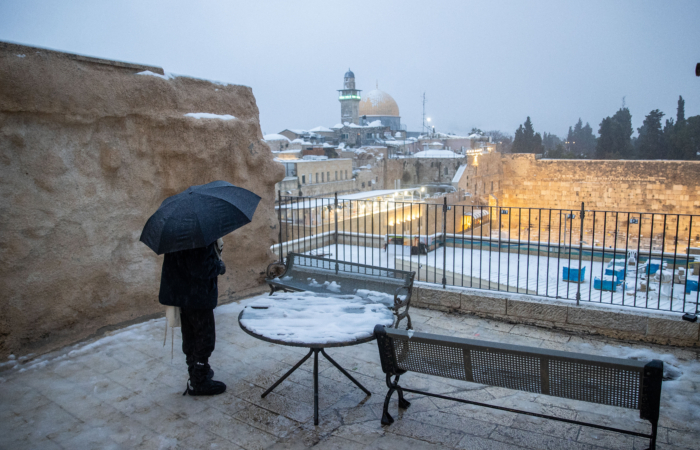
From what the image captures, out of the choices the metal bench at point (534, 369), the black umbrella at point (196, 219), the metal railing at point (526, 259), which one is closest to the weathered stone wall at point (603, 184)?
the metal railing at point (526, 259)

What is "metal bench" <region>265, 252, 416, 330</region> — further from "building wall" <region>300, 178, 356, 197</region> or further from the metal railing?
"building wall" <region>300, 178, 356, 197</region>

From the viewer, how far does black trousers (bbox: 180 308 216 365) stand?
335 cm

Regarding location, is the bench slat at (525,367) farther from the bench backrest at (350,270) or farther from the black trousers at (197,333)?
the bench backrest at (350,270)

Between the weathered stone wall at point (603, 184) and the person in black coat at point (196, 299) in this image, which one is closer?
the person in black coat at point (196, 299)

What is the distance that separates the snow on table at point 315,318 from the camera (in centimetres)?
301

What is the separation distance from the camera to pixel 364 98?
85375 mm

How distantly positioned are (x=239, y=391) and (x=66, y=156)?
2.49m

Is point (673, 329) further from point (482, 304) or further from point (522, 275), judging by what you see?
point (522, 275)

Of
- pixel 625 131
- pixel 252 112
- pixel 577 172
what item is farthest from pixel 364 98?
pixel 252 112

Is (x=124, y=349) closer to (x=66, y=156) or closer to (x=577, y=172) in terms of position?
(x=66, y=156)

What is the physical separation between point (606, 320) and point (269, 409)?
10.2 feet

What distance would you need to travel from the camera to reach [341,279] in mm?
4812

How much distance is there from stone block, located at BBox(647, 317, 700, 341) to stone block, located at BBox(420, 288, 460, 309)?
1750mm

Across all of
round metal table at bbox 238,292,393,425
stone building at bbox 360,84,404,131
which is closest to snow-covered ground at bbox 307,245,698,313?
round metal table at bbox 238,292,393,425
